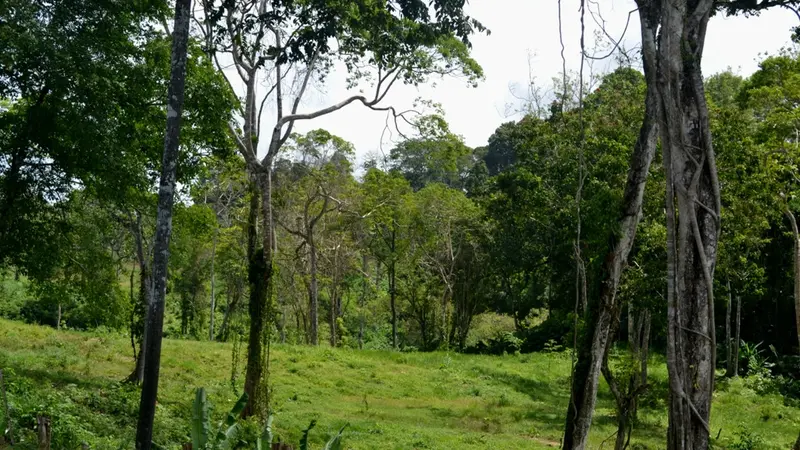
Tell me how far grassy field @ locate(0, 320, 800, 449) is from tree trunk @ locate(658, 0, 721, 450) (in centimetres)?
565

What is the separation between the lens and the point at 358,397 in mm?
17953

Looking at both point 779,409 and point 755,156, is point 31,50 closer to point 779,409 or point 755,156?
point 755,156

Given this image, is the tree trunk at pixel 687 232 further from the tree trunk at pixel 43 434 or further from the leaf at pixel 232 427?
the tree trunk at pixel 43 434

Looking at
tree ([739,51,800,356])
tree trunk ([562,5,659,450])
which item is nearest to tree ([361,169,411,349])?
tree ([739,51,800,356])

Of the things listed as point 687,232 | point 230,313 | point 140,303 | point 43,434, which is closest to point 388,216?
point 230,313

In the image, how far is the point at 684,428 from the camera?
3977 mm

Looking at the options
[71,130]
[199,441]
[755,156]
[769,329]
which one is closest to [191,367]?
[71,130]

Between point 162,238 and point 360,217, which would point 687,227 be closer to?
point 162,238

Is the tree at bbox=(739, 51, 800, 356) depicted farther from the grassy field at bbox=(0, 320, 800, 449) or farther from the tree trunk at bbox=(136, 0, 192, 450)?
the tree trunk at bbox=(136, 0, 192, 450)

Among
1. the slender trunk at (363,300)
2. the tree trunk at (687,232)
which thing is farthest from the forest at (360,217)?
the slender trunk at (363,300)

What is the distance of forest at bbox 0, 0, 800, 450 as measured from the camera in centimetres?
560

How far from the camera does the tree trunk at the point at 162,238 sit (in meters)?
6.15

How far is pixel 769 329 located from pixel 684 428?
24.9 metres

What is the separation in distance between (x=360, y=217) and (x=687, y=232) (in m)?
23.3
